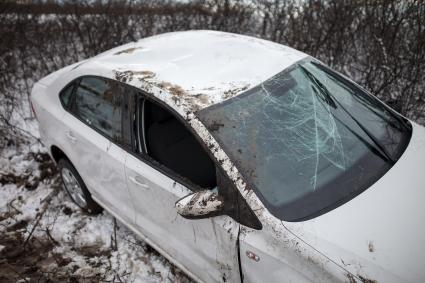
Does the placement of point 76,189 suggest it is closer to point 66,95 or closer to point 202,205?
point 66,95

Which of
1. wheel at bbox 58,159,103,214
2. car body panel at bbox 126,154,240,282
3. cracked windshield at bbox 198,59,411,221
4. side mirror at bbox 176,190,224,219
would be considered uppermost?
cracked windshield at bbox 198,59,411,221

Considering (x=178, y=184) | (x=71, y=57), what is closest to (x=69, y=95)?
(x=178, y=184)

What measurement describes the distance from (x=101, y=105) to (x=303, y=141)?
1576 mm

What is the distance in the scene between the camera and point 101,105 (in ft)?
9.17

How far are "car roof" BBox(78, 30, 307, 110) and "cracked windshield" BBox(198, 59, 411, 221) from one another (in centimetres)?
10

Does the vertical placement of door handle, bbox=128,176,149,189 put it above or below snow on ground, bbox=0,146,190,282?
above

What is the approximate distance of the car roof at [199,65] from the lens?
88.9 inches

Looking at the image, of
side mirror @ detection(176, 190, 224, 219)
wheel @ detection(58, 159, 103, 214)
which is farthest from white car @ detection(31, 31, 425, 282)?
wheel @ detection(58, 159, 103, 214)

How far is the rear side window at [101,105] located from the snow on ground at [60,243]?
111 centimetres

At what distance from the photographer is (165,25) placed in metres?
6.64

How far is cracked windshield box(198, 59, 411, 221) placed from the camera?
1.93m

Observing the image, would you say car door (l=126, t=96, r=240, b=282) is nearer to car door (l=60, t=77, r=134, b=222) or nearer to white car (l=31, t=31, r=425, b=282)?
white car (l=31, t=31, r=425, b=282)

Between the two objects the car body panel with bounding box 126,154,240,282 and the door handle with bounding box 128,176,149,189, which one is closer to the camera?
the car body panel with bounding box 126,154,240,282

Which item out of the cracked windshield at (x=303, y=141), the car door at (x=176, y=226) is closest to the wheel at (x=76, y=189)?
the car door at (x=176, y=226)
